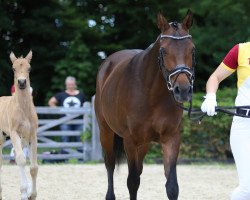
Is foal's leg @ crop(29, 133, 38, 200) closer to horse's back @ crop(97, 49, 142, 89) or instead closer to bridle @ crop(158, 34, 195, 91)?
horse's back @ crop(97, 49, 142, 89)

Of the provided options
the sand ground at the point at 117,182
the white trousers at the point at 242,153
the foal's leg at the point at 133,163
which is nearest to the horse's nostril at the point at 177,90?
the white trousers at the point at 242,153

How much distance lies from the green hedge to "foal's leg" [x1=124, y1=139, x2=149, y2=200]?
6.97 metres

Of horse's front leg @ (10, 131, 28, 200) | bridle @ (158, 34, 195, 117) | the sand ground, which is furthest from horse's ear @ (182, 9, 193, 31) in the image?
the sand ground

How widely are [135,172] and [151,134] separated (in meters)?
0.71

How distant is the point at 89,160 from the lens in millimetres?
14367

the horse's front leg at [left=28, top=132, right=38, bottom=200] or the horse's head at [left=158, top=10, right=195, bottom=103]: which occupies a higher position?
the horse's head at [left=158, top=10, right=195, bottom=103]

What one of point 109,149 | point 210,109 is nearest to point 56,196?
point 109,149

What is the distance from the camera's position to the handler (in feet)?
15.8

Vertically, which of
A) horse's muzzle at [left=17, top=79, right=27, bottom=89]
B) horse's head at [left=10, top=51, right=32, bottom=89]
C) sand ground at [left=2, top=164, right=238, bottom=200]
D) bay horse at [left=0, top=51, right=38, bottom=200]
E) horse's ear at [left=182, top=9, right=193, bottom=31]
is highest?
horse's ear at [left=182, top=9, right=193, bottom=31]

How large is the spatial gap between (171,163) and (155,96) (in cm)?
71

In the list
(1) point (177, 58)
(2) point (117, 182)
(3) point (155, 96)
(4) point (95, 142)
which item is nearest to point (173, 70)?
(1) point (177, 58)

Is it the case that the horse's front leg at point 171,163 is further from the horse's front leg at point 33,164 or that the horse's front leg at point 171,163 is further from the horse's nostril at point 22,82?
the horse's nostril at point 22,82

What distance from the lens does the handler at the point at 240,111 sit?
482 cm

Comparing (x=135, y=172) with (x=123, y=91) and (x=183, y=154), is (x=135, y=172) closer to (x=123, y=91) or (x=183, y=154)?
(x=123, y=91)
